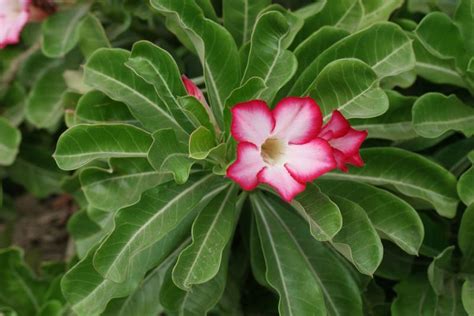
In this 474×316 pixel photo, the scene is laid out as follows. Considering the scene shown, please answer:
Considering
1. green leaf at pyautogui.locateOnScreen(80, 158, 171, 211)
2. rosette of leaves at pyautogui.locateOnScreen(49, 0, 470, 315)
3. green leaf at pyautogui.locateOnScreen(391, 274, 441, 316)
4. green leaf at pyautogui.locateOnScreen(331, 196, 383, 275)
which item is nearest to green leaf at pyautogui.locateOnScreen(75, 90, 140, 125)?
rosette of leaves at pyautogui.locateOnScreen(49, 0, 470, 315)

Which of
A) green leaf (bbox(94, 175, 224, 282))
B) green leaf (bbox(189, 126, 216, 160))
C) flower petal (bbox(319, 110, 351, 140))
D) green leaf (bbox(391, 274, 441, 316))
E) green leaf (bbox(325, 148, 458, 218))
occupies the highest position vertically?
flower petal (bbox(319, 110, 351, 140))

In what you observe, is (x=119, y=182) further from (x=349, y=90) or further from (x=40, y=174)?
(x=40, y=174)

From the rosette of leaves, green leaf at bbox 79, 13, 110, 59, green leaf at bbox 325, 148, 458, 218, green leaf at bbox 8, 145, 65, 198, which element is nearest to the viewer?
the rosette of leaves

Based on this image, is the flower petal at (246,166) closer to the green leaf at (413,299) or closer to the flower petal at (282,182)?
the flower petal at (282,182)

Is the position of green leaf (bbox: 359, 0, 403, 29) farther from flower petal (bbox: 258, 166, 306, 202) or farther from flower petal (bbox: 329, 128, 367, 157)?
flower petal (bbox: 258, 166, 306, 202)

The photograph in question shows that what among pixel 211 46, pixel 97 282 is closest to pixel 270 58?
pixel 211 46

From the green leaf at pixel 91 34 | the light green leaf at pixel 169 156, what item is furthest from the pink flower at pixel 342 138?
the green leaf at pixel 91 34

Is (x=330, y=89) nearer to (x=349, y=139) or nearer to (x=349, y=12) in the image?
(x=349, y=139)

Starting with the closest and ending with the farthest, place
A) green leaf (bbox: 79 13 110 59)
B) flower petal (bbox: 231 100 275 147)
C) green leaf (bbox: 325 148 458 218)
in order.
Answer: flower petal (bbox: 231 100 275 147) < green leaf (bbox: 325 148 458 218) < green leaf (bbox: 79 13 110 59)
